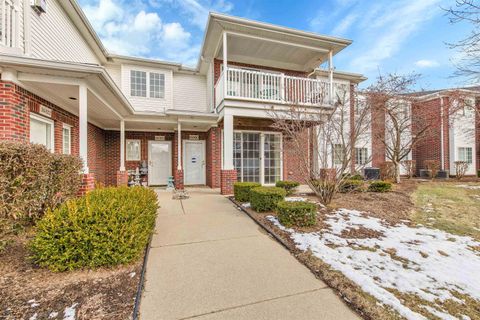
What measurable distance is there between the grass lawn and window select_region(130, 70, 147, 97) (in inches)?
437

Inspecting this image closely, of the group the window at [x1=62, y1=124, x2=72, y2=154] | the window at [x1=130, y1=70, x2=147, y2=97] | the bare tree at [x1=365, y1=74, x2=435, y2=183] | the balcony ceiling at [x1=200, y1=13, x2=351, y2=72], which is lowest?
the window at [x1=62, y1=124, x2=72, y2=154]

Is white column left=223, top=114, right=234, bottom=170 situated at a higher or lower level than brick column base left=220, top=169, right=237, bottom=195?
higher

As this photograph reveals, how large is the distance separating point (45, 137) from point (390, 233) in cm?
860

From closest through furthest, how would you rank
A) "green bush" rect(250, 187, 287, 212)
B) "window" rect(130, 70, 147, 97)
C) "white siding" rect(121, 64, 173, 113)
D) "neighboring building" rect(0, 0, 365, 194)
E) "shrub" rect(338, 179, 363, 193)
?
"neighboring building" rect(0, 0, 365, 194)
"green bush" rect(250, 187, 287, 212)
"shrub" rect(338, 179, 363, 193)
"white siding" rect(121, 64, 173, 113)
"window" rect(130, 70, 147, 97)

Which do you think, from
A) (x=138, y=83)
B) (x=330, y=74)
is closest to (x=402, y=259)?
(x=330, y=74)

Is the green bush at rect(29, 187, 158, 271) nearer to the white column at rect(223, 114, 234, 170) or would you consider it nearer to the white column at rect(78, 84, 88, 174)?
the white column at rect(78, 84, 88, 174)

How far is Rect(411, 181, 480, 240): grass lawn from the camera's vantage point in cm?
460

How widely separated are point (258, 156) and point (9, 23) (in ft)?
27.6

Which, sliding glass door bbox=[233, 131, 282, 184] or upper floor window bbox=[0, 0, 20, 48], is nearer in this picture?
upper floor window bbox=[0, 0, 20, 48]

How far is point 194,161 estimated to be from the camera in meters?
11.0

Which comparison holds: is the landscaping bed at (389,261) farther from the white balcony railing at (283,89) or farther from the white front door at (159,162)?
the white front door at (159,162)

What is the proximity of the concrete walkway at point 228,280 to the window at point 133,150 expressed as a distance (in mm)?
7353

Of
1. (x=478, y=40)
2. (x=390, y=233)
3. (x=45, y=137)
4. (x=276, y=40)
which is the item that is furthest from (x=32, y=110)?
(x=478, y=40)

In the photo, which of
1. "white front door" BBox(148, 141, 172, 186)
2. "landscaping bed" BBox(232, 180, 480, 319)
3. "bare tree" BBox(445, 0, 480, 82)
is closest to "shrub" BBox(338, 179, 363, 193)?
"landscaping bed" BBox(232, 180, 480, 319)
